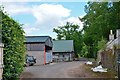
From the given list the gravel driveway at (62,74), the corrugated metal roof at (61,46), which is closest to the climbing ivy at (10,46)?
the gravel driveway at (62,74)

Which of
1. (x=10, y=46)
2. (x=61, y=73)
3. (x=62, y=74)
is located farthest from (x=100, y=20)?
(x=10, y=46)

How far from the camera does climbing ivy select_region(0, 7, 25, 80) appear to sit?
7656mm

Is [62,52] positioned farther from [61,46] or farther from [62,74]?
[62,74]

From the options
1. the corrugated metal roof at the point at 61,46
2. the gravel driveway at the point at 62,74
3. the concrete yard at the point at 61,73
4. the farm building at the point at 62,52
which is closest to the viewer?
the gravel driveway at the point at 62,74

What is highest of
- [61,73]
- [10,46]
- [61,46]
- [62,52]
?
[61,46]

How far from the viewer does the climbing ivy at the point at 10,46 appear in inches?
301

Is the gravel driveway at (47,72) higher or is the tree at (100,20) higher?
the tree at (100,20)

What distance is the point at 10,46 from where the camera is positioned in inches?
313

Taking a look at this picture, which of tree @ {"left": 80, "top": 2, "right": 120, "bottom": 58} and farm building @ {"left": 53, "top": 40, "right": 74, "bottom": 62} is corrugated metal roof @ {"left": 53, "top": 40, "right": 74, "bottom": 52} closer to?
farm building @ {"left": 53, "top": 40, "right": 74, "bottom": 62}

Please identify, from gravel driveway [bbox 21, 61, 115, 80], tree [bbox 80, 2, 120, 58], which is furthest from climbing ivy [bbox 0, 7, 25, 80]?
tree [bbox 80, 2, 120, 58]

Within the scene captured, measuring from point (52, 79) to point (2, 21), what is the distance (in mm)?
4454

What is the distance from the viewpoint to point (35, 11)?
10.0m

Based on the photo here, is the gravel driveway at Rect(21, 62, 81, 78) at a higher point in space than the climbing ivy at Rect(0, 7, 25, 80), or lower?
lower

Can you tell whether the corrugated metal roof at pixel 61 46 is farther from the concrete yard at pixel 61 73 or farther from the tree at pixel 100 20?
the concrete yard at pixel 61 73
